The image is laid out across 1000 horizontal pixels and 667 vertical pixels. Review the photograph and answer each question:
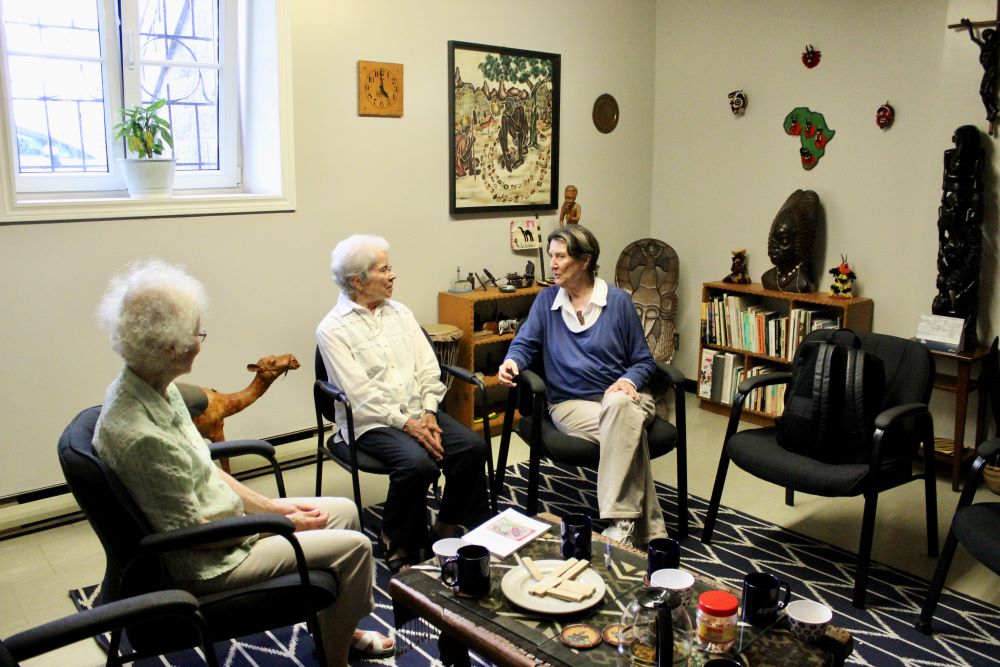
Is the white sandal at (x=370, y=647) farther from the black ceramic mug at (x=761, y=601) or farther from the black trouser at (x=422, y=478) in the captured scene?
the black ceramic mug at (x=761, y=601)

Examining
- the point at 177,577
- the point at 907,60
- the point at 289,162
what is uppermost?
the point at 907,60

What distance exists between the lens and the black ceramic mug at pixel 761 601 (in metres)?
1.91

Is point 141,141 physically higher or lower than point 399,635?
higher

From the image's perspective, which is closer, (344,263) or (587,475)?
(344,263)

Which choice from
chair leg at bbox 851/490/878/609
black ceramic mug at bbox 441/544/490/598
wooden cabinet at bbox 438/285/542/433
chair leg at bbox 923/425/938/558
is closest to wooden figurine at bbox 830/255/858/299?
chair leg at bbox 923/425/938/558

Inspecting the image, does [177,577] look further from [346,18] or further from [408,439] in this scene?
→ [346,18]

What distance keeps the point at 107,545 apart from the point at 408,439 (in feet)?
4.15

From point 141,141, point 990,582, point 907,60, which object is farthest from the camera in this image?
point 907,60

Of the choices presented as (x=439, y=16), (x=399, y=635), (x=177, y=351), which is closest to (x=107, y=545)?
(x=177, y=351)

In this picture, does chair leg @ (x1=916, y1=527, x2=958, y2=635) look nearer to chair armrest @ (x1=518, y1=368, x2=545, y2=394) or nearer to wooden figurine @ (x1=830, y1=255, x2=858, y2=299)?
chair armrest @ (x1=518, y1=368, x2=545, y2=394)

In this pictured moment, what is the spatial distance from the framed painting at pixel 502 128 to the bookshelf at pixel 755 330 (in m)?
1.14

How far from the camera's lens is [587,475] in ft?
12.7

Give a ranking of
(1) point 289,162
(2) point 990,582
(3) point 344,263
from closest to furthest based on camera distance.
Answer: (2) point 990,582 → (3) point 344,263 → (1) point 289,162

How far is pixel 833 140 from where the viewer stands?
4414 millimetres
